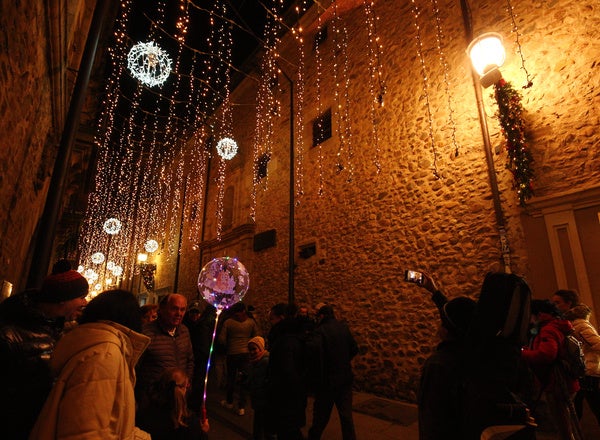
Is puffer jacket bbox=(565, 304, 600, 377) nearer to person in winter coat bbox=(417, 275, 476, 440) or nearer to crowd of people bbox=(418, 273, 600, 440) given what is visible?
crowd of people bbox=(418, 273, 600, 440)

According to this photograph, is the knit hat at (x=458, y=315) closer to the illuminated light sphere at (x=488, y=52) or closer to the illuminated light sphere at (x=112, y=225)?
the illuminated light sphere at (x=488, y=52)

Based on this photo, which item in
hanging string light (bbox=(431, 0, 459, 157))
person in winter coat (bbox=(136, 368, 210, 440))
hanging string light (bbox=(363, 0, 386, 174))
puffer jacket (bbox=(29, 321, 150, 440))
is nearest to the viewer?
puffer jacket (bbox=(29, 321, 150, 440))

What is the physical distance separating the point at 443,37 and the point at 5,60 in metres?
7.02

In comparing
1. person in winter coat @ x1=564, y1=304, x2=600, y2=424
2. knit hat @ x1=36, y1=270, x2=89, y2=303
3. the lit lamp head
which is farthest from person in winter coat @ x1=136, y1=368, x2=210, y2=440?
the lit lamp head

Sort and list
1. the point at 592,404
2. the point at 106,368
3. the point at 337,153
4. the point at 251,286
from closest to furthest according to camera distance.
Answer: the point at 106,368
the point at 592,404
the point at 337,153
the point at 251,286

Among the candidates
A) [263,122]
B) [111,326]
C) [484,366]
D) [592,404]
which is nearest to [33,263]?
[111,326]

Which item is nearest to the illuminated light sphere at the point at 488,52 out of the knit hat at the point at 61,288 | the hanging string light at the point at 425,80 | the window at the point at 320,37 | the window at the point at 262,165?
the hanging string light at the point at 425,80

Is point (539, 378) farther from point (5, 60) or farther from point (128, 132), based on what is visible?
point (128, 132)

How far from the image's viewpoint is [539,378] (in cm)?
313

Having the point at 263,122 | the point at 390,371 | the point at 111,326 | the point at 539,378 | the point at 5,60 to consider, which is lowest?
the point at 390,371

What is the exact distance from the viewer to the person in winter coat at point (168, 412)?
232 cm

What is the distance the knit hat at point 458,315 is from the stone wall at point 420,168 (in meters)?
3.98

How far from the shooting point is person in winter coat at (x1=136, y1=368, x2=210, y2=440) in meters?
2.32

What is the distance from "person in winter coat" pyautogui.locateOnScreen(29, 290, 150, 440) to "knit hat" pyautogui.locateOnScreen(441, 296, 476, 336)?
5.06 ft
